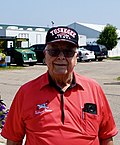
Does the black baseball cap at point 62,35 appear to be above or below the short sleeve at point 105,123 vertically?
above

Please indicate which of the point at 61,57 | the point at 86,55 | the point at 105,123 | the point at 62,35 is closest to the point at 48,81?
the point at 61,57

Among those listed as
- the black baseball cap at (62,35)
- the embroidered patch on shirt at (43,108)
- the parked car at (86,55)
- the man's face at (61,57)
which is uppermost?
the black baseball cap at (62,35)

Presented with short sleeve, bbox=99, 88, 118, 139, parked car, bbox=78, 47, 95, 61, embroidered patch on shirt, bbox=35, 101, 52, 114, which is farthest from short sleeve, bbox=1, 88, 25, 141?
parked car, bbox=78, 47, 95, 61

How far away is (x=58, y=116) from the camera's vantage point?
2592 millimetres

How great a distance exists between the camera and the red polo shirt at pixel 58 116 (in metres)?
2.57

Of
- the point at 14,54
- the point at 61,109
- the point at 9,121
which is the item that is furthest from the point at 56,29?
the point at 14,54

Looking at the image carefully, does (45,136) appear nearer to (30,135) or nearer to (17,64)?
(30,135)

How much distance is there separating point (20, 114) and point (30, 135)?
17 centimetres

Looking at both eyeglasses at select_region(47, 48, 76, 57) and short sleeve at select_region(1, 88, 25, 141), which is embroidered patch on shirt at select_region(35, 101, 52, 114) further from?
eyeglasses at select_region(47, 48, 76, 57)

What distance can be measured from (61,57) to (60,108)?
1.20ft

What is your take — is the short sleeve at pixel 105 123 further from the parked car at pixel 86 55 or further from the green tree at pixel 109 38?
the green tree at pixel 109 38

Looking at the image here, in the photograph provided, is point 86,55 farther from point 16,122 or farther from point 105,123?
point 16,122

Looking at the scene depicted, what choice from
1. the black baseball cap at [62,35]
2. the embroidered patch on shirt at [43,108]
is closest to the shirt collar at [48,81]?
the embroidered patch on shirt at [43,108]

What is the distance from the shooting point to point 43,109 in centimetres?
260
